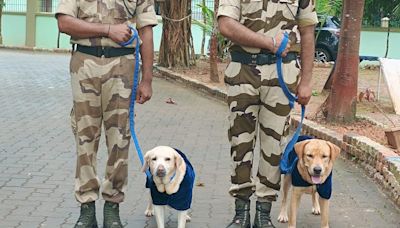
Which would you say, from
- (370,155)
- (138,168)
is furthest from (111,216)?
(370,155)

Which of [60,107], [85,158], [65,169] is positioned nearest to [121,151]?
[85,158]

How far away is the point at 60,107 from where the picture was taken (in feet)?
37.7

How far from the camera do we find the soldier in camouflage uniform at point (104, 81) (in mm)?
4645

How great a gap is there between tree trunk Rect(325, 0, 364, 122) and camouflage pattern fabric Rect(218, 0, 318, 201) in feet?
14.6

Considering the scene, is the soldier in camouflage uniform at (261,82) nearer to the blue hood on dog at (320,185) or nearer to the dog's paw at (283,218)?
the blue hood on dog at (320,185)

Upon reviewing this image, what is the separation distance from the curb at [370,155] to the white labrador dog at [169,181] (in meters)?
2.20

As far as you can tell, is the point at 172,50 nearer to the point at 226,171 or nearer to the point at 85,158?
the point at 226,171

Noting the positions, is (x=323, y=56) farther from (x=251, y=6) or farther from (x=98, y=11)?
(x=98, y=11)

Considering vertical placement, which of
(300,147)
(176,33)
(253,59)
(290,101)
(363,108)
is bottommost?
(363,108)

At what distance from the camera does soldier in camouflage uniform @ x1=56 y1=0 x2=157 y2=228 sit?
464 cm

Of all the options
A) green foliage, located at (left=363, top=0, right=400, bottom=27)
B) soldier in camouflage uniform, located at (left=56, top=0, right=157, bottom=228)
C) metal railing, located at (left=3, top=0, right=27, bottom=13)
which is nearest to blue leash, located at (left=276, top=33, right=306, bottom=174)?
soldier in camouflage uniform, located at (left=56, top=0, right=157, bottom=228)

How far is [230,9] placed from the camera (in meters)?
4.82

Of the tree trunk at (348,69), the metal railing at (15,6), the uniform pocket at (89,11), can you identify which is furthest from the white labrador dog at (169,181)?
the metal railing at (15,6)

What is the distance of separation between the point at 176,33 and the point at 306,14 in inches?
485
